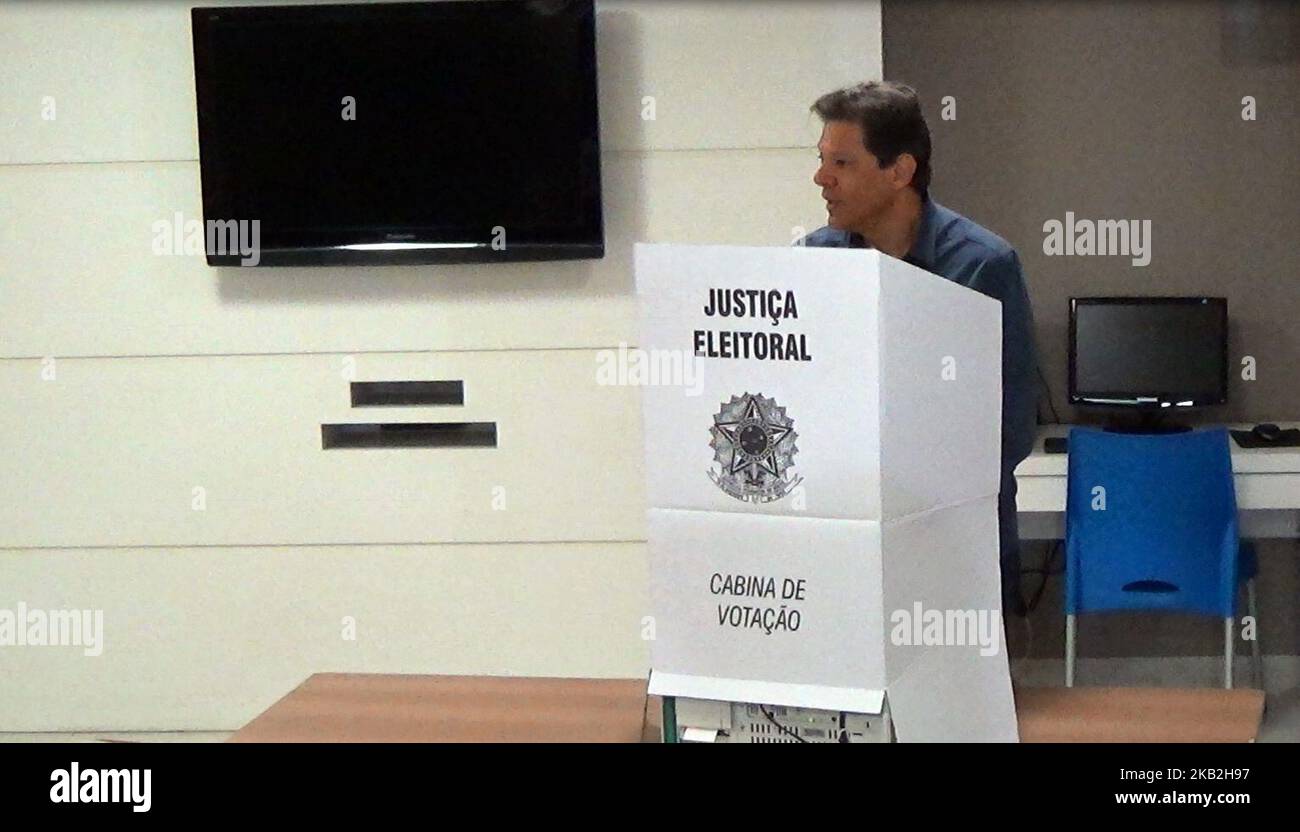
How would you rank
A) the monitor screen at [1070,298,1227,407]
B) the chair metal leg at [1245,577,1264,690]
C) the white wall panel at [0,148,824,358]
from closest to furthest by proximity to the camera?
the white wall panel at [0,148,824,358] → the chair metal leg at [1245,577,1264,690] → the monitor screen at [1070,298,1227,407]

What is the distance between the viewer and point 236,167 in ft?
11.6

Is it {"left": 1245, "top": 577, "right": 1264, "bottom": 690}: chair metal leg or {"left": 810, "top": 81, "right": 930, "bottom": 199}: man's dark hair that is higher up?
{"left": 810, "top": 81, "right": 930, "bottom": 199}: man's dark hair

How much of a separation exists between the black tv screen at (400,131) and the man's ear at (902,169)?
4.36 feet

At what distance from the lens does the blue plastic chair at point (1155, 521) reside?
12.2 ft

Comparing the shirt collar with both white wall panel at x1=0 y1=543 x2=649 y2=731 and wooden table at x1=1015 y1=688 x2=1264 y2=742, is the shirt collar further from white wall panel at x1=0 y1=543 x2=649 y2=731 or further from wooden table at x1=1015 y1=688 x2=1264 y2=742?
white wall panel at x1=0 y1=543 x2=649 y2=731

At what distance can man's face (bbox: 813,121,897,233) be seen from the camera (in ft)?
7.46

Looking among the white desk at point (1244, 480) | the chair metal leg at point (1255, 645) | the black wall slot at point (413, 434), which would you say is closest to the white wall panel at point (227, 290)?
the black wall slot at point (413, 434)

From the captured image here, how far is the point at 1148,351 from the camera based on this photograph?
4215mm

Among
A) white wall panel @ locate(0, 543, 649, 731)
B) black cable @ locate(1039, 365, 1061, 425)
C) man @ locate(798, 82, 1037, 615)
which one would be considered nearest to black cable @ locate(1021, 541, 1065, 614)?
black cable @ locate(1039, 365, 1061, 425)

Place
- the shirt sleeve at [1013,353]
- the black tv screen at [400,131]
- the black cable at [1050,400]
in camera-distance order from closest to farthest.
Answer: the shirt sleeve at [1013,353]
the black tv screen at [400,131]
the black cable at [1050,400]

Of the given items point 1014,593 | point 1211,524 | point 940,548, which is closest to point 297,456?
point 1014,593

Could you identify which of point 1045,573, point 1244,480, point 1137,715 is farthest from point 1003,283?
point 1045,573

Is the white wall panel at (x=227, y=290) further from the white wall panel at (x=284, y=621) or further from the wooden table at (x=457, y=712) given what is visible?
the wooden table at (x=457, y=712)

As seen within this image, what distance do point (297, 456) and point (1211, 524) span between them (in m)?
2.35
